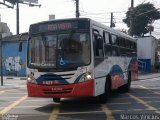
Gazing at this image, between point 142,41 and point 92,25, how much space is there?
118ft

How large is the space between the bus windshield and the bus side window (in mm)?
462

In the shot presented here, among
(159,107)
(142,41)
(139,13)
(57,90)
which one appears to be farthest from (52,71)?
(139,13)

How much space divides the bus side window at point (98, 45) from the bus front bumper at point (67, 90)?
1.26 metres

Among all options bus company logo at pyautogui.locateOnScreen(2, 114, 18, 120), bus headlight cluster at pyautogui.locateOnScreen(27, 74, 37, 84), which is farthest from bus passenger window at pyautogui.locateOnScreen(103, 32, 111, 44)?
bus company logo at pyautogui.locateOnScreen(2, 114, 18, 120)

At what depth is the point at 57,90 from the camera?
1393cm

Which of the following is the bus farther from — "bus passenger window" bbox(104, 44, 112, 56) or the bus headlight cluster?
"bus passenger window" bbox(104, 44, 112, 56)

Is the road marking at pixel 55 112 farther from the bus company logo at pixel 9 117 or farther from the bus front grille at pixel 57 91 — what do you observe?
the bus company logo at pixel 9 117

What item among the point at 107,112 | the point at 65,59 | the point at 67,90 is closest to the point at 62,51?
the point at 65,59

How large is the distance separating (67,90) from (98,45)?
2.08 meters

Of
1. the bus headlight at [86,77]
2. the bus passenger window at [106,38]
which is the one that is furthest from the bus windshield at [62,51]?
the bus passenger window at [106,38]

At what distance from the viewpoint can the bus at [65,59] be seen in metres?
13.8

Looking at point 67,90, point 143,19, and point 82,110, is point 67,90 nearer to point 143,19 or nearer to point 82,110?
point 82,110

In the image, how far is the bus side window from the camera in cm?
1448

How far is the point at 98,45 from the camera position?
580 inches
